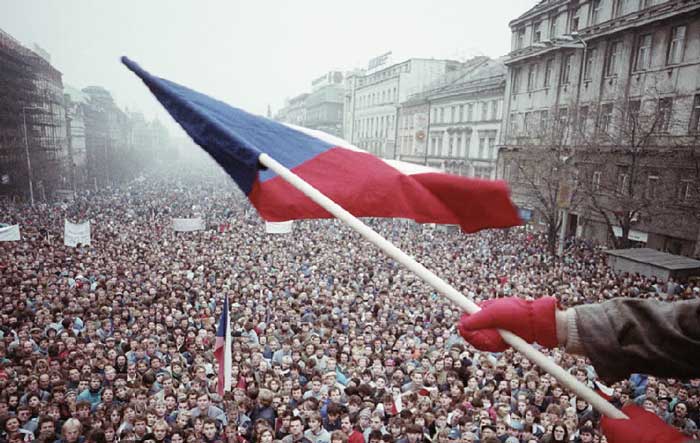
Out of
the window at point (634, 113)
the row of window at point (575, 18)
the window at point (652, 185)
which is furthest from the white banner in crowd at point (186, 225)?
the row of window at point (575, 18)

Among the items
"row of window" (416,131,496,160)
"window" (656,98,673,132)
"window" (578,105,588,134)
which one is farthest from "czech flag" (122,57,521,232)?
"row of window" (416,131,496,160)

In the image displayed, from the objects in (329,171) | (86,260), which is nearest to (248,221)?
(86,260)

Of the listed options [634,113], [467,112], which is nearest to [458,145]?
[467,112]

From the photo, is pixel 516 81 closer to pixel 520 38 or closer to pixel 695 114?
pixel 520 38

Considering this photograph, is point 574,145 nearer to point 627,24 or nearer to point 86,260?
point 627,24

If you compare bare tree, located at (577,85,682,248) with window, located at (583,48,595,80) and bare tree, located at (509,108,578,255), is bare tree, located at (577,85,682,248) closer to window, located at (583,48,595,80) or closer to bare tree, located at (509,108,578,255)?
bare tree, located at (509,108,578,255)

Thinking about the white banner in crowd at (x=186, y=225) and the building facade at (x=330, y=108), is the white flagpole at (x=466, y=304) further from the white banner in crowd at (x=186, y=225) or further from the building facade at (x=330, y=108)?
the building facade at (x=330, y=108)

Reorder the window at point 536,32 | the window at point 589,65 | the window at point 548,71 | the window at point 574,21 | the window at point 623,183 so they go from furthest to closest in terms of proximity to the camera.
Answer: the window at point 536,32, the window at point 548,71, the window at point 574,21, the window at point 589,65, the window at point 623,183
